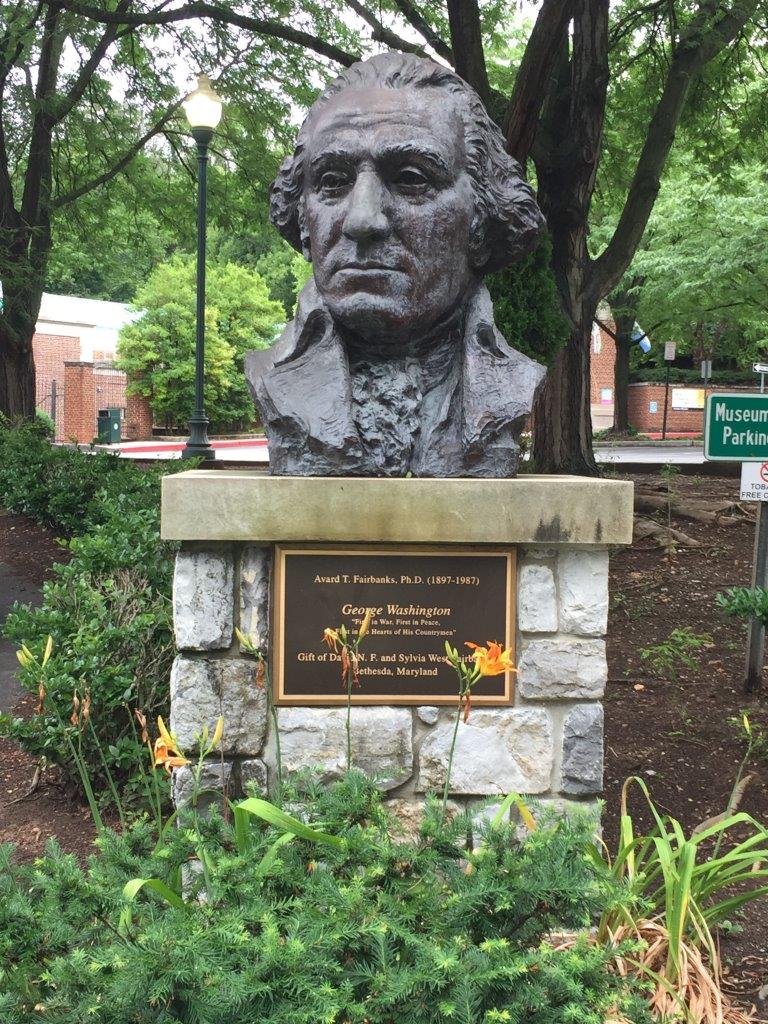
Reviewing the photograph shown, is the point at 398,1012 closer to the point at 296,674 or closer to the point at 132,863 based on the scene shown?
the point at 132,863

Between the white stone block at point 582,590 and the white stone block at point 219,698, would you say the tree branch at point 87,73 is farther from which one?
the white stone block at point 582,590

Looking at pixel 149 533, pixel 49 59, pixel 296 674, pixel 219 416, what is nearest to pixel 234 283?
Result: pixel 219 416

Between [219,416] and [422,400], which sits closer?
[422,400]

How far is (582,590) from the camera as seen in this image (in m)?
3.54

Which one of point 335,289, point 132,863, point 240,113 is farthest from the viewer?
point 240,113

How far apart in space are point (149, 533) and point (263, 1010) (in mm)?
3895

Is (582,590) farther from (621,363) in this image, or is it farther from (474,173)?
(621,363)

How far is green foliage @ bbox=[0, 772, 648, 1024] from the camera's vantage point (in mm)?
2014

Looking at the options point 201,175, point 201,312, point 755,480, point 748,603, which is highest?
point 201,175

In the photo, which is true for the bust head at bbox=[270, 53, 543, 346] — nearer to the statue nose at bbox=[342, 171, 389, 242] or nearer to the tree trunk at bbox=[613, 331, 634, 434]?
the statue nose at bbox=[342, 171, 389, 242]

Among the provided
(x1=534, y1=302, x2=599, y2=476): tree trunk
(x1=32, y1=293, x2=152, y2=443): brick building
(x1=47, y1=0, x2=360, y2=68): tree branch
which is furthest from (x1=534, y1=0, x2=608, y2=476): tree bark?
(x1=32, y1=293, x2=152, y2=443): brick building

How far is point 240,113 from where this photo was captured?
475 inches

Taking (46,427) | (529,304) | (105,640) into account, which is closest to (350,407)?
(105,640)

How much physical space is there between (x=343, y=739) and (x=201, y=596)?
710mm
